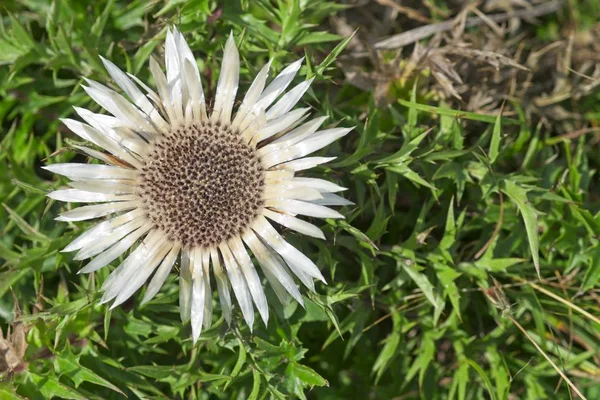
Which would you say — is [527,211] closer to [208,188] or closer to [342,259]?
[342,259]

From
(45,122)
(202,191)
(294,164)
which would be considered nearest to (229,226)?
(202,191)

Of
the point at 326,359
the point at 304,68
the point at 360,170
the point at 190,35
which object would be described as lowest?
the point at 326,359

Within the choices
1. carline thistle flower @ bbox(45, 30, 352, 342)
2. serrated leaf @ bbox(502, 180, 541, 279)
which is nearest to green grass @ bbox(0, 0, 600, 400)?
serrated leaf @ bbox(502, 180, 541, 279)

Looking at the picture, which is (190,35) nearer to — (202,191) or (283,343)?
(202,191)

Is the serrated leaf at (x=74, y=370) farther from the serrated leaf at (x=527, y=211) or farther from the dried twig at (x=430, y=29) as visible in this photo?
the dried twig at (x=430, y=29)

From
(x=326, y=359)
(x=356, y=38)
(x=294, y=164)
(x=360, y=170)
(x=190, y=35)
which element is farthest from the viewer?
(x=356, y=38)

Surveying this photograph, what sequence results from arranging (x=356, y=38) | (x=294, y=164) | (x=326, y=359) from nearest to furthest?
(x=294, y=164), (x=326, y=359), (x=356, y=38)

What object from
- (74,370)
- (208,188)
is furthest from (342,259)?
(74,370)
